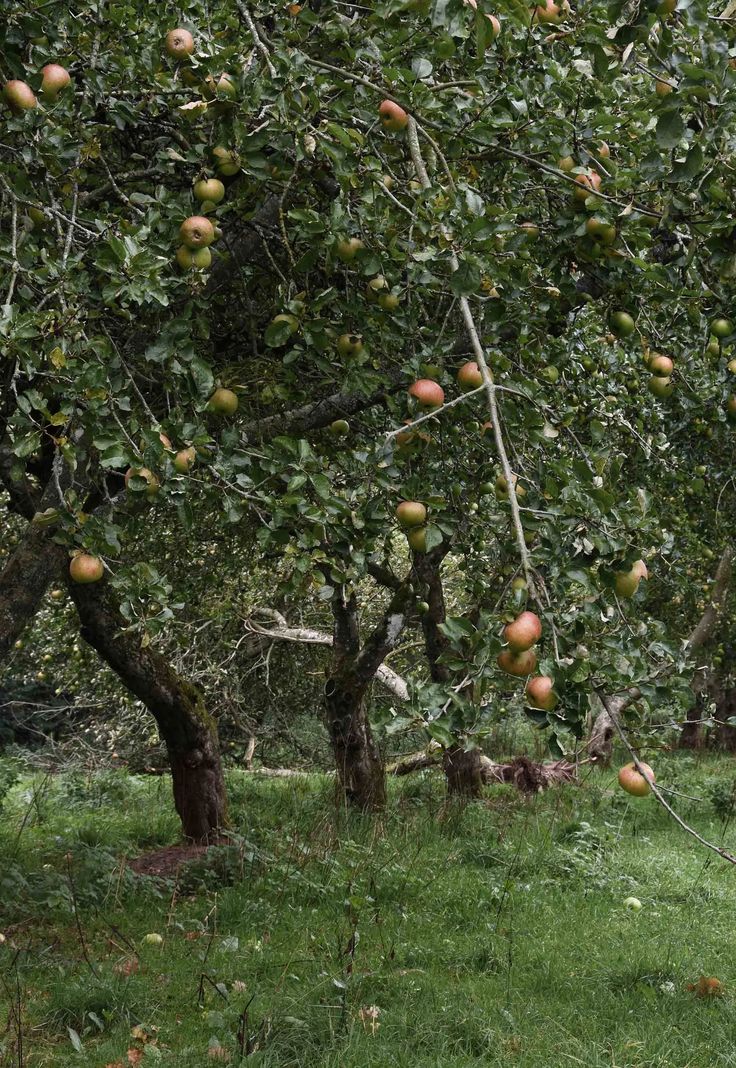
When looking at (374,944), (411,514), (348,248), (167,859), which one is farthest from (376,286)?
(167,859)

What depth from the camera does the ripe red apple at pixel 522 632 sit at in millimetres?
1856

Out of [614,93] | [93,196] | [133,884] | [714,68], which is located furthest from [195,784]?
[714,68]

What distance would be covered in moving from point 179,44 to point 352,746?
586cm

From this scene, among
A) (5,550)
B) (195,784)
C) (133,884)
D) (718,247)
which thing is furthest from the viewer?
(5,550)

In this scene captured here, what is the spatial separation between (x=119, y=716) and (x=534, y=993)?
23.8 ft

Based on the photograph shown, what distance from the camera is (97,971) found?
4.07 meters

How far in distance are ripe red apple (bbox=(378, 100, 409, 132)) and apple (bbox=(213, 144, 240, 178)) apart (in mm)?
378

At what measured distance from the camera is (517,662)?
6.24 ft

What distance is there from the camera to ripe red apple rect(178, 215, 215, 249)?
8.24ft

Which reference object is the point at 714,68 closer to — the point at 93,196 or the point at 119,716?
the point at 93,196

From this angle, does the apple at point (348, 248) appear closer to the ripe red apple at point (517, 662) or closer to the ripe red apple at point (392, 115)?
the ripe red apple at point (392, 115)

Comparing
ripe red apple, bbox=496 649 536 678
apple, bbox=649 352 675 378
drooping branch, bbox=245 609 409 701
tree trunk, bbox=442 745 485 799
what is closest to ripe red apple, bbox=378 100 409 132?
apple, bbox=649 352 675 378

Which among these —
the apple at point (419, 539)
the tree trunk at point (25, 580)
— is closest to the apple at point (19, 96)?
the apple at point (419, 539)

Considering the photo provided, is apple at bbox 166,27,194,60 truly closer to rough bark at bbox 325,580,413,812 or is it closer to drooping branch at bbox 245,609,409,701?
rough bark at bbox 325,580,413,812
